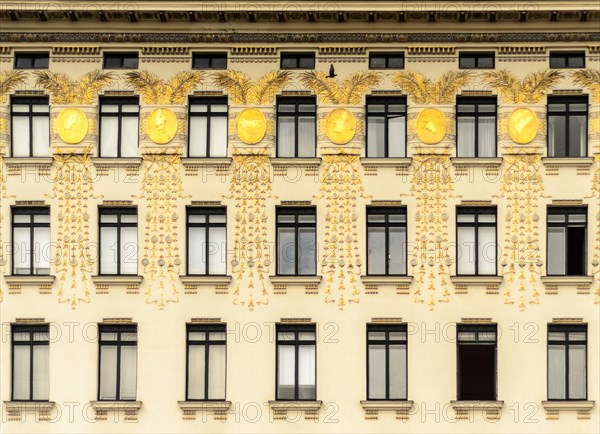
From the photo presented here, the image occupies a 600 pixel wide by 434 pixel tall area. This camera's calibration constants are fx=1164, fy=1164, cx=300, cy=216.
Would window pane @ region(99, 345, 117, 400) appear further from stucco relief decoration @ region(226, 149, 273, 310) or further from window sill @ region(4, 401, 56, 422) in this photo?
stucco relief decoration @ region(226, 149, 273, 310)

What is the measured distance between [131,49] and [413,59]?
8072 millimetres

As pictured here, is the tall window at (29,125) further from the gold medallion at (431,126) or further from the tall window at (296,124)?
the gold medallion at (431,126)

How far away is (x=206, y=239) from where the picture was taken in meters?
33.0

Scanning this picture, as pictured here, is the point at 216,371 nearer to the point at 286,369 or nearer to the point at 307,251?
the point at 286,369

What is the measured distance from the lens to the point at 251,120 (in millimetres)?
33000

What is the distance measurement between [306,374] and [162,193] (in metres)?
6.50

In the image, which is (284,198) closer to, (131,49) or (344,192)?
(344,192)

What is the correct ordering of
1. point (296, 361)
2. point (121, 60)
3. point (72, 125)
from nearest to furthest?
1. point (296, 361)
2. point (72, 125)
3. point (121, 60)

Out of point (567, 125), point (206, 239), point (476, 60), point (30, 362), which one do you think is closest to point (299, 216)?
point (206, 239)

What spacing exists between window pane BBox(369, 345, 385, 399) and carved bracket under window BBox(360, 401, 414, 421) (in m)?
0.37

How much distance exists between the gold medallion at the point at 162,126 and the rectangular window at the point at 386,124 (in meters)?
5.59

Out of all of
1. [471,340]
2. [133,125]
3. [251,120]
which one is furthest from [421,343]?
[133,125]

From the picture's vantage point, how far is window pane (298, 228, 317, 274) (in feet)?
108

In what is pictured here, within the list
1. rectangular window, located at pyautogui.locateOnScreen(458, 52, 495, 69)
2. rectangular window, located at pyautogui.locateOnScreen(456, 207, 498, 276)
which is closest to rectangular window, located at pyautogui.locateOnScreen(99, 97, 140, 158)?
rectangular window, located at pyautogui.locateOnScreen(458, 52, 495, 69)
